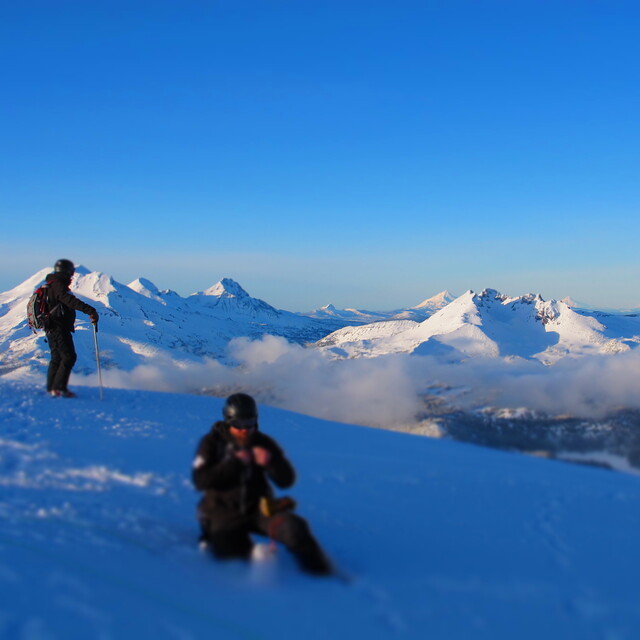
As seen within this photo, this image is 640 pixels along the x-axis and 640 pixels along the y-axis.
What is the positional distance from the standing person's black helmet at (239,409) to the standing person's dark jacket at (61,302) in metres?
9.15

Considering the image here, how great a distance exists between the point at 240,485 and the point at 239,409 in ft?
3.07

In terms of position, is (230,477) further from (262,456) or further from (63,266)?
(63,266)

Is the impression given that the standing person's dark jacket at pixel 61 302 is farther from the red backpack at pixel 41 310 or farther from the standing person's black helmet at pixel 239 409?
the standing person's black helmet at pixel 239 409

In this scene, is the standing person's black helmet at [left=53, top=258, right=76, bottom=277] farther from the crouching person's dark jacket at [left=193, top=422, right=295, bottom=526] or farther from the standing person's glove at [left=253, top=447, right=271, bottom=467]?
the standing person's glove at [left=253, top=447, right=271, bottom=467]

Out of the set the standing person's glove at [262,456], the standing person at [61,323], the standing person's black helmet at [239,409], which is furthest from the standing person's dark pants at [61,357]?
the standing person's glove at [262,456]

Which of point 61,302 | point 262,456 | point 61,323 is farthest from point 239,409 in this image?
point 61,323

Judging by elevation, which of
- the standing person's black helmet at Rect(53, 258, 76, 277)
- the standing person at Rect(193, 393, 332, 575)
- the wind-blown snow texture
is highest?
the standing person's black helmet at Rect(53, 258, 76, 277)

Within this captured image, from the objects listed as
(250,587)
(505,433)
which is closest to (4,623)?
(250,587)

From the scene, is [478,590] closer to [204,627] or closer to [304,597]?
[304,597]

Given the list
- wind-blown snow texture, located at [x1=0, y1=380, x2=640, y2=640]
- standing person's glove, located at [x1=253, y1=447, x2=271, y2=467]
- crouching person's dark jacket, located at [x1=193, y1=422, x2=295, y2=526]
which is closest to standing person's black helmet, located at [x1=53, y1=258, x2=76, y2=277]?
wind-blown snow texture, located at [x1=0, y1=380, x2=640, y2=640]

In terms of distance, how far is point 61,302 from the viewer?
46.4 feet

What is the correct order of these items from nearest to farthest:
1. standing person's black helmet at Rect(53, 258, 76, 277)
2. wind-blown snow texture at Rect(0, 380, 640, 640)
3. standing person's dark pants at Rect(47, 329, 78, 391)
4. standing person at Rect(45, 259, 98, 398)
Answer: wind-blown snow texture at Rect(0, 380, 640, 640)
standing person's black helmet at Rect(53, 258, 76, 277)
standing person at Rect(45, 259, 98, 398)
standing person's dark pants at Rect(47, 329, 78, 391)

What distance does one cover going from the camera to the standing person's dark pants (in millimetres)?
14562

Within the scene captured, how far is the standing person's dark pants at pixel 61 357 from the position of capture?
573 inches
